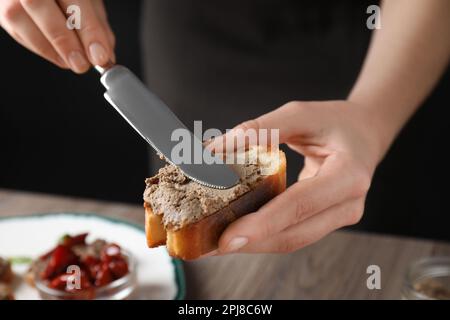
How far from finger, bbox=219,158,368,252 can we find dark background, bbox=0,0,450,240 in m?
1.41

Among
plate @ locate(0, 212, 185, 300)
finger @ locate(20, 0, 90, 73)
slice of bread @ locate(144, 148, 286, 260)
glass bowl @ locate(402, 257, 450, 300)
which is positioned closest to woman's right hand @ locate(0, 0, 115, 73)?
finger @ locate(20, 0, 90, 73)

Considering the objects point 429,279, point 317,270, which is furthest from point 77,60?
point 429,279

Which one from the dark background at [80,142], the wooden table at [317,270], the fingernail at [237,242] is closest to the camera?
the fingernail at [237,242]

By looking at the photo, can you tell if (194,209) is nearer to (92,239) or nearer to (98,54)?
(98,54)

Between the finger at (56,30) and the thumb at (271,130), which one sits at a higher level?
the finger at (56,30)

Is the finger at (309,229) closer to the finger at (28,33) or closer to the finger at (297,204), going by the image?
the finger at (297,204)

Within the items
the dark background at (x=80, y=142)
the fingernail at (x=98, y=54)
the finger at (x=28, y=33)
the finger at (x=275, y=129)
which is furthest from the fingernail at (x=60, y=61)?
the dark background at (x=80, y=142)

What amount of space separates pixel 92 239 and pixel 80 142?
1.48 meters

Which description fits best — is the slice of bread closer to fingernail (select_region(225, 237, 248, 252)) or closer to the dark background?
fingernail (select_region(225, 237, 248, 252))

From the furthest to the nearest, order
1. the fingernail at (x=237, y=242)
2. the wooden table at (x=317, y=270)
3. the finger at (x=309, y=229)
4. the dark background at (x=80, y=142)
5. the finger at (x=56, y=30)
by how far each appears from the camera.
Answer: the dark background at (x=80, y=142), the wooden table at (x=317, y=270), the finger at (x=56, y=30), the finger at (x=309, y=229), the fingernail at (x=237, y=242)

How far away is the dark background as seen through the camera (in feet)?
7.96

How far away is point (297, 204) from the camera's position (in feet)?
3.10

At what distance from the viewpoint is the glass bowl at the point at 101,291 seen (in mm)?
1187
